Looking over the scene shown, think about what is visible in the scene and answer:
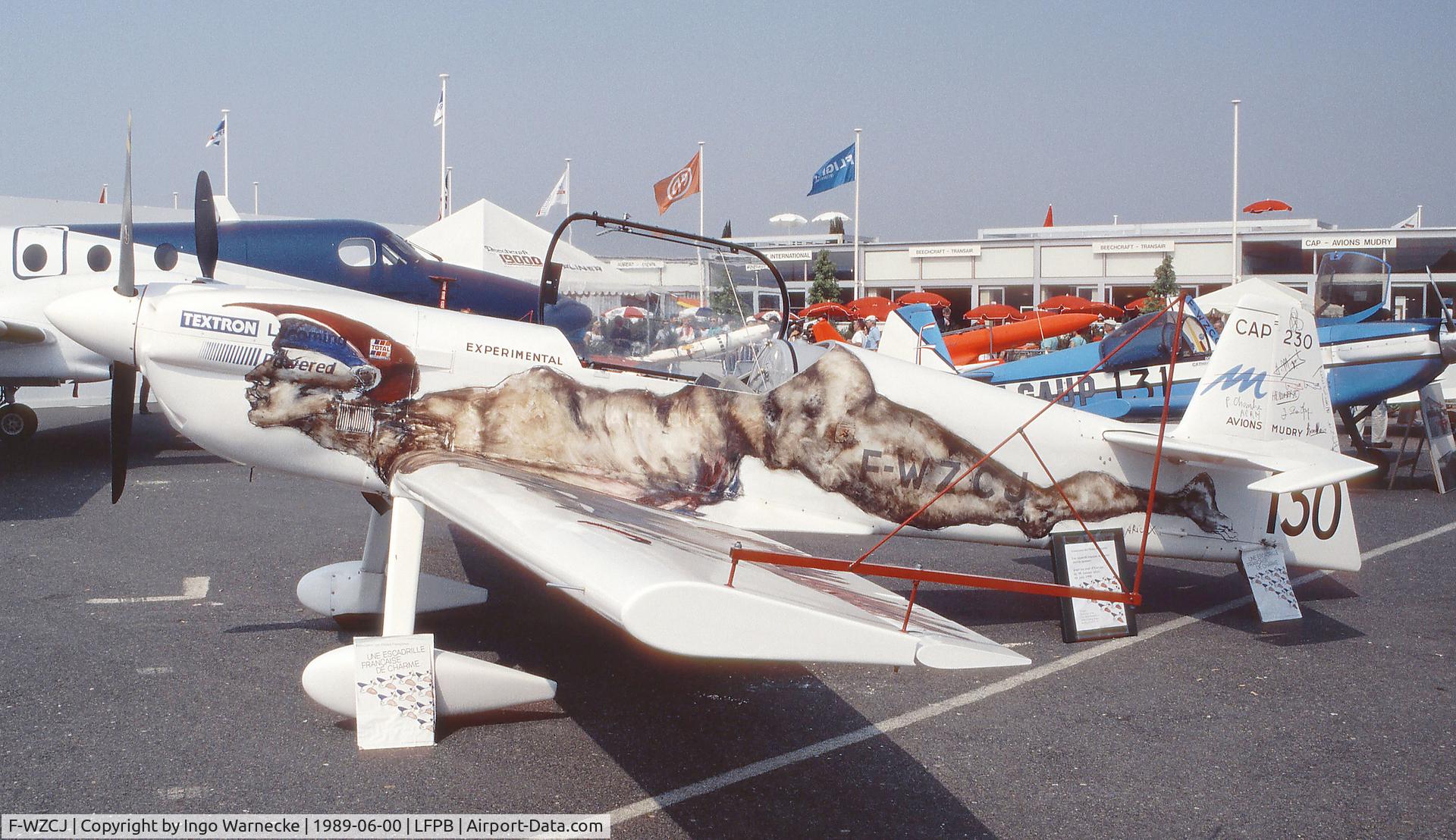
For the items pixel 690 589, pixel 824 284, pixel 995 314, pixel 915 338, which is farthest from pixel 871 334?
pixel 690 589

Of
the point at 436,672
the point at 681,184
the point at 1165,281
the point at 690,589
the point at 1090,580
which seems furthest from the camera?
the point at 1165,281

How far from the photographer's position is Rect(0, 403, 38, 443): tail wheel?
1141 cm

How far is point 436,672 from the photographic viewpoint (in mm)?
4102

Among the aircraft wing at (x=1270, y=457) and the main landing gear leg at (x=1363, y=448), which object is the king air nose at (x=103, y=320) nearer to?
the aircraft wing at (x=1270, y=457)

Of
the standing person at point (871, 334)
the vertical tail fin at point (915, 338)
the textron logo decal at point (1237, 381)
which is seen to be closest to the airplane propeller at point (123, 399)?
the textron logo decal at point (1237, 381)

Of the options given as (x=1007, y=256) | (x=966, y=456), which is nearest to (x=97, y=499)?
(x=966, y=456)

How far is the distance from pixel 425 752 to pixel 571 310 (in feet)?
7.93

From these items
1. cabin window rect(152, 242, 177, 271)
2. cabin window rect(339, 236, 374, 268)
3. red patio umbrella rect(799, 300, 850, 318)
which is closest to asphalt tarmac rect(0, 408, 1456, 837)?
cabin window rect(152, 242, 177, 271)

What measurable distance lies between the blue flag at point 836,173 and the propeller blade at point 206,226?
22.3m

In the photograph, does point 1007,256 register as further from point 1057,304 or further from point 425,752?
point 425,752

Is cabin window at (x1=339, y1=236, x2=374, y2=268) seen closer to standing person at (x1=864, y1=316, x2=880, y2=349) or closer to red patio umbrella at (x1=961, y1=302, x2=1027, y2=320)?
standing person at (x1=864, y1=316, x2=880, y2=349)

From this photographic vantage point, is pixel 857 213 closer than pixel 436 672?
No

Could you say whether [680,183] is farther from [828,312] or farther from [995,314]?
[995,314]

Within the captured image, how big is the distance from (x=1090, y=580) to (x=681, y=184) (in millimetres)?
20282
